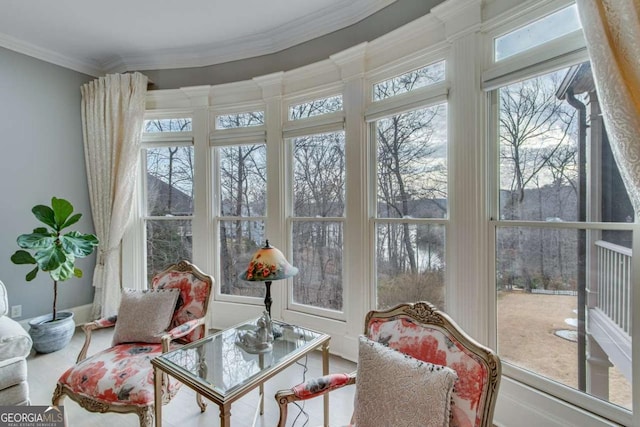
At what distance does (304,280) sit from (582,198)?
218 cm

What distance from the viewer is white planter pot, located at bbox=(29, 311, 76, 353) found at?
107 inches

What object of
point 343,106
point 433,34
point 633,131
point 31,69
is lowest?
point 633,131

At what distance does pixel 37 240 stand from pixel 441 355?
3472mm

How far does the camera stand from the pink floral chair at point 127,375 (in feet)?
4.90

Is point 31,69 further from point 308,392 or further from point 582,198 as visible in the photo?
point 582,198

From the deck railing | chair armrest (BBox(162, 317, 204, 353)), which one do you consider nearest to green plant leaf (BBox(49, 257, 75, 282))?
chair armrest (BBox(162, 317, 204, 353))

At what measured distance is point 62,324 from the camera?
111 inches

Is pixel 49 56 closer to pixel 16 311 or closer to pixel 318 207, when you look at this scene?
pixel 16 311

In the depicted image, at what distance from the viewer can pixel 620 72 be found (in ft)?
3.92

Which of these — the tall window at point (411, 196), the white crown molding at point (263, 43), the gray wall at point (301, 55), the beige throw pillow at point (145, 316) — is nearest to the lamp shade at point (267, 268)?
the beige throw pillow at point (145, 316)

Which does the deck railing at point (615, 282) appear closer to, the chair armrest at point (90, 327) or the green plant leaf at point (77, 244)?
the chair armrest at point (90, 327)

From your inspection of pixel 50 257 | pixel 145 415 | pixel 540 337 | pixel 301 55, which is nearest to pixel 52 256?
pixel 50 257

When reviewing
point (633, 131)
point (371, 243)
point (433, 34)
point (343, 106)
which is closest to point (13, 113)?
point (343, 106)

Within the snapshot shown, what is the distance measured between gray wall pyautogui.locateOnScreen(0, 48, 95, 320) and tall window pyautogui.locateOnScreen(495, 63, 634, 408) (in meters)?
4.25
